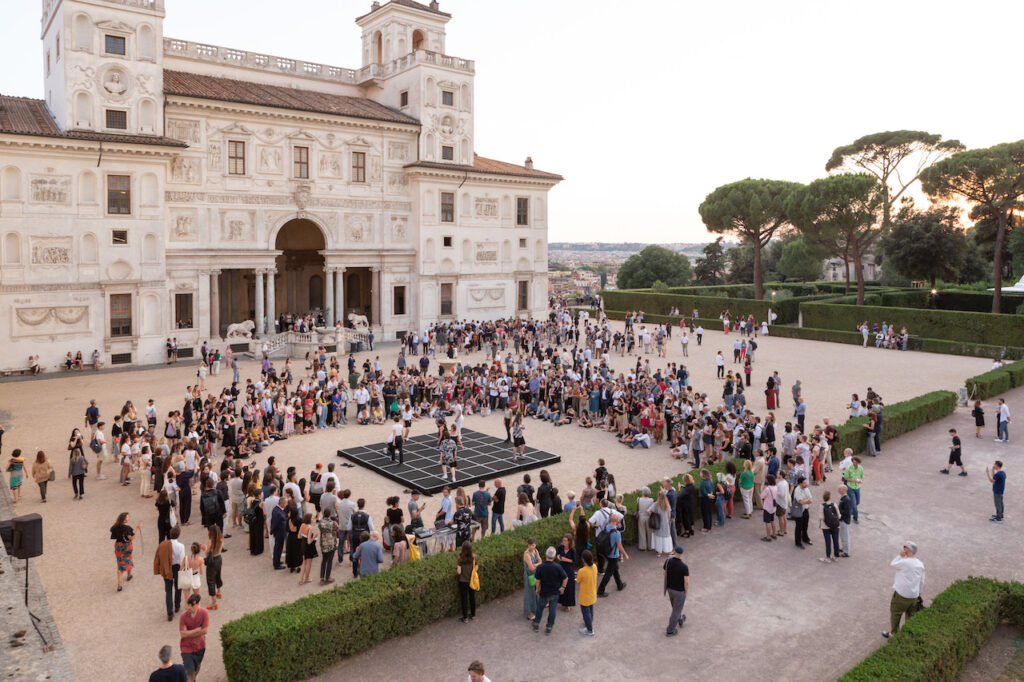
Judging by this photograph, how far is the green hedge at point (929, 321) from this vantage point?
3594cm

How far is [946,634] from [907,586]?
2.65 feet

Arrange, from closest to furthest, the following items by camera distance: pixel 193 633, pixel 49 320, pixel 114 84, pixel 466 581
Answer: pixel 193 633, pixel 466 581, pixel 49 320, pixel 114 84

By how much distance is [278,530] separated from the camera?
12.1 m

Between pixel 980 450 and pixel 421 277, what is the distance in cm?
2833

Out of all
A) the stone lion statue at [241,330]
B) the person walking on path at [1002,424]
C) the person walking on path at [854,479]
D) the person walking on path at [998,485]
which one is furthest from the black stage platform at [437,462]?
the stone lion statue at [241,330]

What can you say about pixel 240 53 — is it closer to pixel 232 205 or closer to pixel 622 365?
pixel 232 205

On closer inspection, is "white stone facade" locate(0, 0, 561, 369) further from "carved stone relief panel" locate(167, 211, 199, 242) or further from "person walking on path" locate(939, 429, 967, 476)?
"person walking on path" locate(939, 429, 967, 476)

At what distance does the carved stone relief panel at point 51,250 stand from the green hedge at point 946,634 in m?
32.0

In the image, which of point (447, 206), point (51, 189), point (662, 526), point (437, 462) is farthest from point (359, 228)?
point (662, 526)

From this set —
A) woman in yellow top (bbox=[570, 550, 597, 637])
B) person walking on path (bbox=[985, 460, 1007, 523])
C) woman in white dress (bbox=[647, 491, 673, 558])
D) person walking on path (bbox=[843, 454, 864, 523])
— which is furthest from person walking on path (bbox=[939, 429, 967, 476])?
woman in yellow top (bbox=[570, 550, 597, 637])

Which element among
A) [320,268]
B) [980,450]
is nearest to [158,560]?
[980,450]

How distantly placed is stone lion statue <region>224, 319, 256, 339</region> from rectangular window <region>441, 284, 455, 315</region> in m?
11.1

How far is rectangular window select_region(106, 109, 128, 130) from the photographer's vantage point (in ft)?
103

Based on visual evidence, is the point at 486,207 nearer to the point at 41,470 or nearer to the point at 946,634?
the point at 41,470
